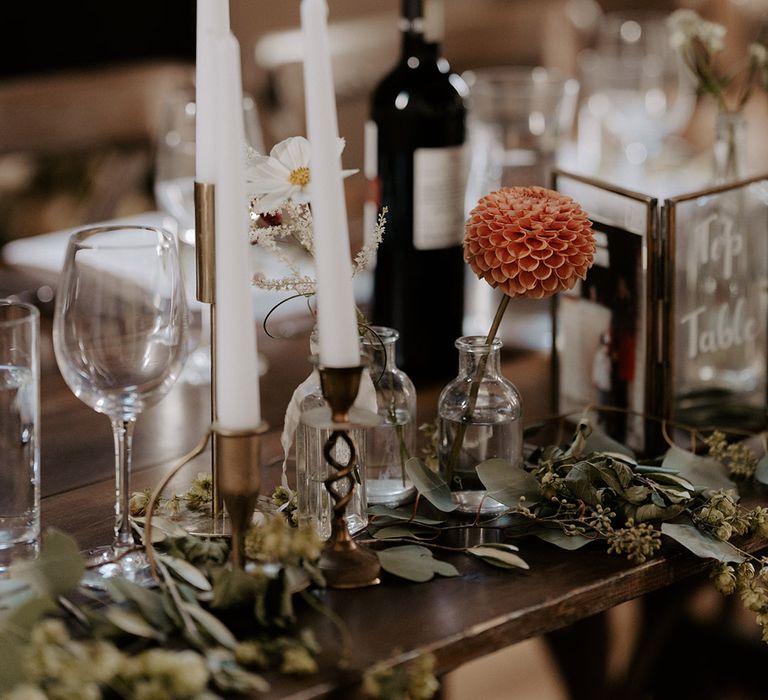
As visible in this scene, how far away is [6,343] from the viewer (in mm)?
819

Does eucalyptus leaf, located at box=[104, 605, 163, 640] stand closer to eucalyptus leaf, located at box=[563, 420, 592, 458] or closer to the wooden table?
the wooden table

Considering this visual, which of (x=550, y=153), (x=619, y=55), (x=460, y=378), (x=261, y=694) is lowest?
(x=261, y=694)

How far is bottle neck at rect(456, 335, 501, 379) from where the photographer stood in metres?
0.90

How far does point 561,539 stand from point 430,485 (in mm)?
106

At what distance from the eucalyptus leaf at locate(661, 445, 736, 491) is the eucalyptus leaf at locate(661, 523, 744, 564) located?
0.10 m

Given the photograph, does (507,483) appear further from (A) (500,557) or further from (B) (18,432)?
(B) (18,432)

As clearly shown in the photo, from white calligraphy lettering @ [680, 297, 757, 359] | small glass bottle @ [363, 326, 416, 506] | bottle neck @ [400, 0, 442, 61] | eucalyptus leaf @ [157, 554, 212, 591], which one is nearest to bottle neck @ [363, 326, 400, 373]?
small glass bottle @ [363, 326, 416, 506]

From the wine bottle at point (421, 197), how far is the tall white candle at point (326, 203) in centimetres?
52

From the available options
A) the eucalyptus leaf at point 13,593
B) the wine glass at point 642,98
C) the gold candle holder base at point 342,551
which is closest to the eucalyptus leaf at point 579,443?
the gold candle holder base at point 342,551

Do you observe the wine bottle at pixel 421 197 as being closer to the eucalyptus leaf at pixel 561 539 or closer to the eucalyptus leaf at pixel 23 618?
the eucalyptus leaf at pixel 561 539

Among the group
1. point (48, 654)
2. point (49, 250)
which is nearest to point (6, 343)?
point (48, 654)

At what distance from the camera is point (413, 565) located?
81 centimetres

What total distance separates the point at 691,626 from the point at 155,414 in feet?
3.40

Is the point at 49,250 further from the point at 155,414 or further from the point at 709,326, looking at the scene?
the point at 709,326
